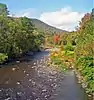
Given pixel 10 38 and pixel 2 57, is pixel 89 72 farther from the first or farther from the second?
pixel 10 38

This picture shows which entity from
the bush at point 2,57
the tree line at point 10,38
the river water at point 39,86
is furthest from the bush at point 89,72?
the tree line at point 10,38

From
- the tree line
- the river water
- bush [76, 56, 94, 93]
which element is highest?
the tree line

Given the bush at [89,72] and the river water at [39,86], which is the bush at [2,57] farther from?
the bush at [89,72]

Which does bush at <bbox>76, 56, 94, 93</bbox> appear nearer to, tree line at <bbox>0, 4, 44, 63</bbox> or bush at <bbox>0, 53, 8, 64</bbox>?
bush at <bbox>0, 53, 8, 64</bbox>

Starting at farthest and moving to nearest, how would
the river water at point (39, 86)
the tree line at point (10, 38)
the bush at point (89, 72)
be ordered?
the tree line at point (10, 38) < the bush at point (89, 72) < the river water at point (39, 86)

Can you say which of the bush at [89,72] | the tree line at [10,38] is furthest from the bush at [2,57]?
the bush at [89,72]

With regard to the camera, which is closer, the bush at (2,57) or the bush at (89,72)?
the bush at (89,72)


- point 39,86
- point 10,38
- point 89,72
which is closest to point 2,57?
point 10,38

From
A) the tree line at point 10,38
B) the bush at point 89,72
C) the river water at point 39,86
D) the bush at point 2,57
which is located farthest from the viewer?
the tree line at point 10,38

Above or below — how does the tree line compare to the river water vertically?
above

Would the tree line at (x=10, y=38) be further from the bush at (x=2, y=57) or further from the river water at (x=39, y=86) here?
the river water at (x=39, y=86)

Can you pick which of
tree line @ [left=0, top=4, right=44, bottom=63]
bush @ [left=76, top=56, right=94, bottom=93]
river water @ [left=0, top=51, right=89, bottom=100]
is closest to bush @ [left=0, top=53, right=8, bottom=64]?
tree line @ [left=0, top=4, right=44, bottom=63]

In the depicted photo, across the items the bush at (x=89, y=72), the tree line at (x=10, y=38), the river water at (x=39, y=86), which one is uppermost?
the tree line at (x=10, y=38)

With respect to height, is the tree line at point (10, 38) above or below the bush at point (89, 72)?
above
